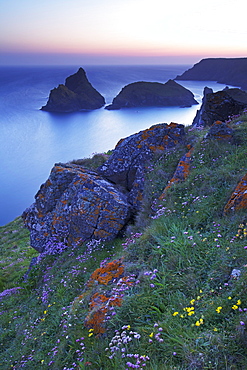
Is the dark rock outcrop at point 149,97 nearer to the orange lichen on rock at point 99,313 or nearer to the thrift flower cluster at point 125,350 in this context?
the orange lichen on rock at point 99,313

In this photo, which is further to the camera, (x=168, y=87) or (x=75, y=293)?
(x=168, y=87)

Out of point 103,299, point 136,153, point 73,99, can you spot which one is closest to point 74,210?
point 136,153

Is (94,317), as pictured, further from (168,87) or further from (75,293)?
(168,87)

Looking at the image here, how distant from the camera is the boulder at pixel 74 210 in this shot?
9438mm

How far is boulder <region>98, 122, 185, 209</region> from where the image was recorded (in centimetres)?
1191

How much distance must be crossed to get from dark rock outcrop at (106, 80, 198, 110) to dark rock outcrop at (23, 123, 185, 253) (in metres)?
146

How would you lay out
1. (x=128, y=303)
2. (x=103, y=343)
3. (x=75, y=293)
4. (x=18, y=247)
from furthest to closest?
(x=18, y=247)
(x=75, y=293)
(x=128, y=303)
(x=103, y=343)

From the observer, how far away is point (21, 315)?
7.71 meters

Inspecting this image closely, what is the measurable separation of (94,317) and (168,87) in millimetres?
176302

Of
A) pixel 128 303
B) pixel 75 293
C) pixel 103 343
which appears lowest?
pixel 75 293

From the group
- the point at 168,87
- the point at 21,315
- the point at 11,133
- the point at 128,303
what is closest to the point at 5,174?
the point at 11,133

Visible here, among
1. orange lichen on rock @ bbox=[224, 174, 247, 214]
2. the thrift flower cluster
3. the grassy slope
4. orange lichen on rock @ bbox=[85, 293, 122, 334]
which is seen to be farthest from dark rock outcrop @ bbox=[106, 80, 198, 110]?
the thrift flower cluster

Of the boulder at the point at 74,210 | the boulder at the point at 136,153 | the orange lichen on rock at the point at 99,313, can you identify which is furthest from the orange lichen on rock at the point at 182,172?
the orange lichen on rock at the point at 99,313

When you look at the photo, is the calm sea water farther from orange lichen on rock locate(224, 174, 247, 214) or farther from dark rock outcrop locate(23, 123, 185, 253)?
orange lichen on rock locate(224, 174, 247, 214)
